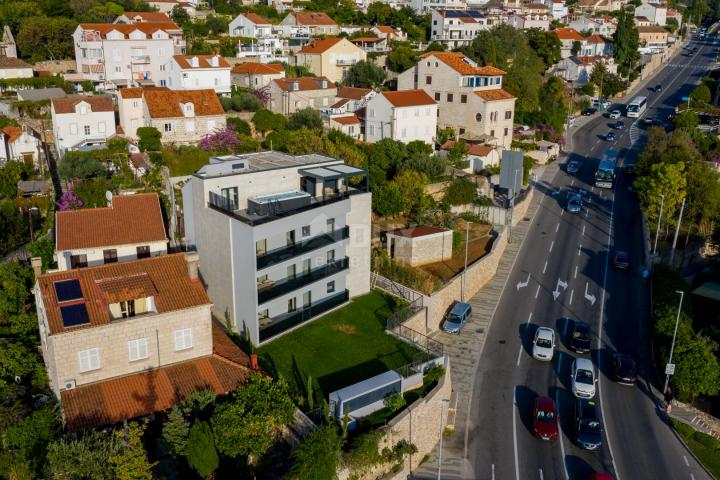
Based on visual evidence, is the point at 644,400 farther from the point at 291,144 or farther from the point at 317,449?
the point at 291,144

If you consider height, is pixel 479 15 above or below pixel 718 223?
above

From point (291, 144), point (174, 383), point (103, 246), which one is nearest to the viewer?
point (174, 383)

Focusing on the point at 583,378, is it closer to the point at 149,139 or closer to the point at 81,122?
the point at 149,139

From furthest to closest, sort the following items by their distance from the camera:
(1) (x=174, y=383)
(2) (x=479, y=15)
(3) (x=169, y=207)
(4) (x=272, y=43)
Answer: (2) (x=479, y=15) → (4) (x=272, y=43) → (3) (x=169, y=207) → (1) (x=174, y=383)

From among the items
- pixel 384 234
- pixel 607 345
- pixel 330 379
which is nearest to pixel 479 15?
pixel 384 234

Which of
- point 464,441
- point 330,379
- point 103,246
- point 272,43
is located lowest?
point 464,441

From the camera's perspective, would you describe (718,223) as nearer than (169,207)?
No
